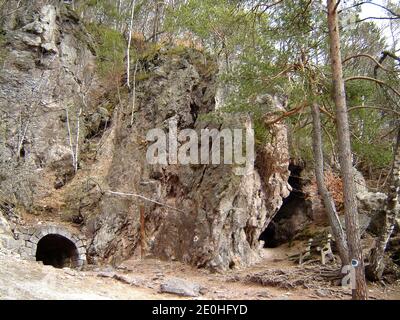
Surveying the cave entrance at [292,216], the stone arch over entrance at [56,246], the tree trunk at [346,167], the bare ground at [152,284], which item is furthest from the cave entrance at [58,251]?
the tree trunk at [346,167]

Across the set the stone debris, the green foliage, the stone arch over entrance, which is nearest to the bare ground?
the stone debris

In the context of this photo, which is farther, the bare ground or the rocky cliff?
the rocky cliff

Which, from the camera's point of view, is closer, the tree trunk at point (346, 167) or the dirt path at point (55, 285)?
the dirt path at point (55, 285)

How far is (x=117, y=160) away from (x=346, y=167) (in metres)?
8.86

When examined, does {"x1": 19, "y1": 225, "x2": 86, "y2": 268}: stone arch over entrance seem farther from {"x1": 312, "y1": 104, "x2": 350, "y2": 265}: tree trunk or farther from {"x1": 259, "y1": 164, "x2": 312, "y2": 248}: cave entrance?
{"x1": 259, "y1": 164, "x2": 312, "y2": 248}: cave entrance

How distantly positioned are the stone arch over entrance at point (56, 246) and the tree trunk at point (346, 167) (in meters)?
8.00

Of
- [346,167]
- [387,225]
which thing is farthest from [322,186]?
[346,167]

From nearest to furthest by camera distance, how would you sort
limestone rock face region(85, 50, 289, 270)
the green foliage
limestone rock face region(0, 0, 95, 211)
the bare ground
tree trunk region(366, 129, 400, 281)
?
the bare ground, tree trunk region(366, 129, 400, 281), limestone rock face region(85, 50, 289, 270), limestone rock face region(0, 0, 95, 211), the green foliage

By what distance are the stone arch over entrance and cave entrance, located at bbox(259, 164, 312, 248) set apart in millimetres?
7726

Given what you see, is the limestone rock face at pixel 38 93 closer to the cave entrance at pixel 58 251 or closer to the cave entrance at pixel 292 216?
the cave entrance at pixel 58 251

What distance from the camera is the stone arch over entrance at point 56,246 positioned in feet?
34.7

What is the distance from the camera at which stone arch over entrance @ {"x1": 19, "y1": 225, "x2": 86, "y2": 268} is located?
10570mm
